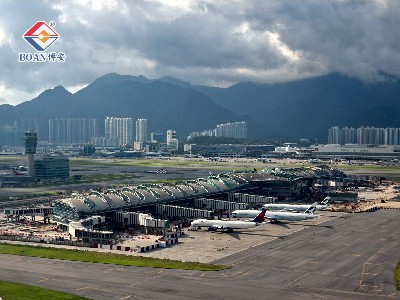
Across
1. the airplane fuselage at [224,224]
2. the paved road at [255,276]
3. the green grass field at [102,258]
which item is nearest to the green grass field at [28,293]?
the paved road at [255,276]

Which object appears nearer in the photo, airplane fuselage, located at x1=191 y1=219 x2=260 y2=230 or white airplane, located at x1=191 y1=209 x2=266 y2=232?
airplane fuselage, located at x1=191 y1=219 x2=260 y2=230

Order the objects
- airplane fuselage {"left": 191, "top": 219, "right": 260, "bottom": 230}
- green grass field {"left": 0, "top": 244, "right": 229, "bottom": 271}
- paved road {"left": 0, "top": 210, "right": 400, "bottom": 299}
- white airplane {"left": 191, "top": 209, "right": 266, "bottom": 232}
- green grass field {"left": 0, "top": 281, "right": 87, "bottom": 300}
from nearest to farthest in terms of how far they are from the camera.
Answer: green grass field {"left": 0, "top": 281, "right": 87, "bottom": 300} → paved road {"left": 0, "top": 210, "right": 400, "bottom": 299} → green grass field {"left": 0, "top": 244, "right": 229, "bottom": 271} → airplane fuselage {"left": 191, "top": 219, "right": 260, "bottom": 230} → white airplane {"left": 191, "top": 209, "right": 266, "bottom": 232}

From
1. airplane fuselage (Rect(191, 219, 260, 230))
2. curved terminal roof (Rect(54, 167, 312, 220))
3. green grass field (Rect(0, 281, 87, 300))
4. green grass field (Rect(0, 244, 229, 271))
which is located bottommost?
green grass field (Rect(0, 281, 87, 300))

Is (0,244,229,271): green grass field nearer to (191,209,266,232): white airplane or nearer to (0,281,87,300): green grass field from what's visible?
(0,281,87,300): green grass field

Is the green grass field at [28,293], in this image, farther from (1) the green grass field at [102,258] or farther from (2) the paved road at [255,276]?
(1) the green grass field at [102,258]

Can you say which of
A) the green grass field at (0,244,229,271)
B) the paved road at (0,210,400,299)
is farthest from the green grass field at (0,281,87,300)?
the green grass field at (0,244,229,271)

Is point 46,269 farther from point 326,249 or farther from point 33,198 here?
point 33,198
